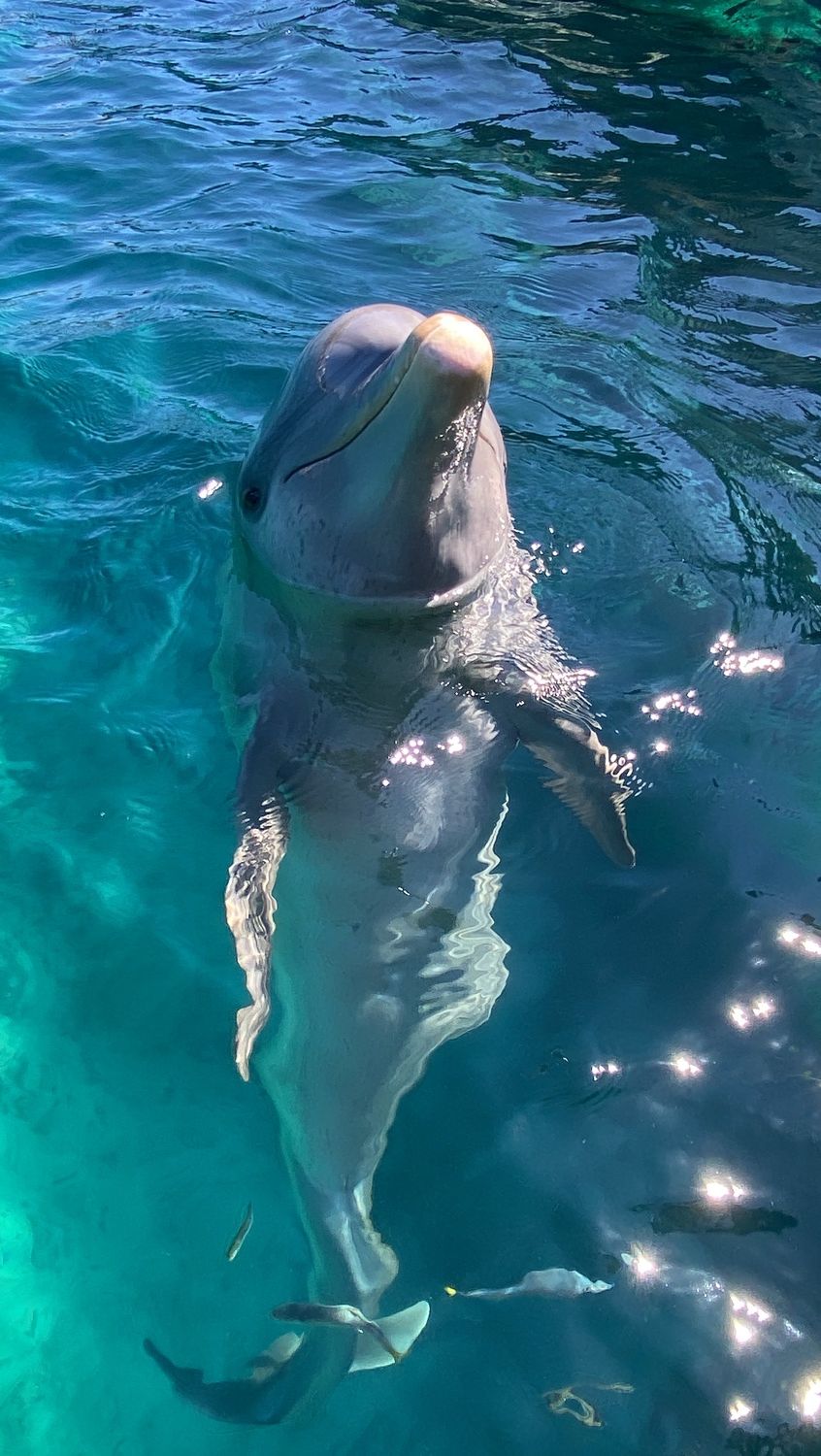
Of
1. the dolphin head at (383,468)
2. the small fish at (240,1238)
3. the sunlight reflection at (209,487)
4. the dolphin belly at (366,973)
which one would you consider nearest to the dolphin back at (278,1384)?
the dolphin belly at (366,973)

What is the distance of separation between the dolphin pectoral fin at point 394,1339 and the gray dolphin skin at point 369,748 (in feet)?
0.07

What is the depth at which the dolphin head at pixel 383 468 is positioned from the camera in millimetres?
4562

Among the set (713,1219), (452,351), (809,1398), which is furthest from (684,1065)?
(452,351)

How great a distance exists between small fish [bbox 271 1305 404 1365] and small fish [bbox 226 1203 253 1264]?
23cm

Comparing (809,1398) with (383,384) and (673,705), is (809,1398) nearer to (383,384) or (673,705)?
(673,705)

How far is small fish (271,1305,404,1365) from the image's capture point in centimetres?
393

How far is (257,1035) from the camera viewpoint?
4.67 m

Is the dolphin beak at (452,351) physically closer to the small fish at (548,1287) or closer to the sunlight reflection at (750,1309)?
the small fish at (548,1287)

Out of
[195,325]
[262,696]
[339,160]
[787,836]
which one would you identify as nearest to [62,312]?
[195,325]

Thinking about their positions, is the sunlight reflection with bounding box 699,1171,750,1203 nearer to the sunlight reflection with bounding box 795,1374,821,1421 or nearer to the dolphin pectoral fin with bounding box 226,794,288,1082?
the sunlight reflection with bounding box 795,1374,821,1421

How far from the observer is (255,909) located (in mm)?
4730

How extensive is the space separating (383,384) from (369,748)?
1529 millimetres

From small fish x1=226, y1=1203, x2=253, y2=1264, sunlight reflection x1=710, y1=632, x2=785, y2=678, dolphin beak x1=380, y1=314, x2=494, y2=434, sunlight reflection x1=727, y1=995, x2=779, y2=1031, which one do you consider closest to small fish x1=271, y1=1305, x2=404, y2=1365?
small fish x1=226, y1=1203, x2=253, y2=1264

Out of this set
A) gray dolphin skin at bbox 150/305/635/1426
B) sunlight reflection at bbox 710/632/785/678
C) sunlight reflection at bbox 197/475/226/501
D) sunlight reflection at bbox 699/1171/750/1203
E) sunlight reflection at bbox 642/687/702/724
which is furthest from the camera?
sunlight reflection at bbox 197/475/226/501
